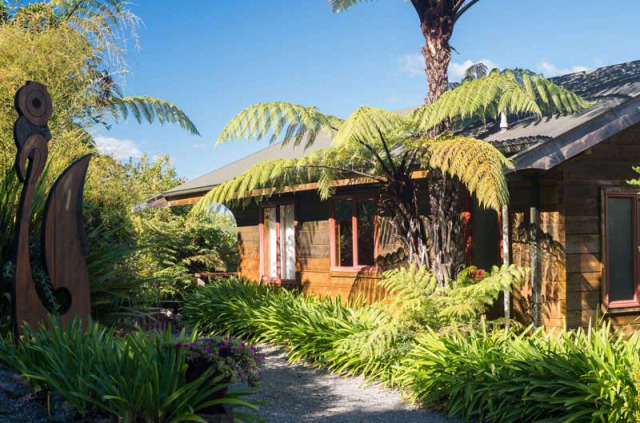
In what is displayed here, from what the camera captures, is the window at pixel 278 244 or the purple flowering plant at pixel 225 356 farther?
the window at pixel 278 244

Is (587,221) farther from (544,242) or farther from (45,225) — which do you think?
(45,225)

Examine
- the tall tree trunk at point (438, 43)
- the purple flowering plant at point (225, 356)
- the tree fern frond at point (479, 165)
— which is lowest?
the purple flowering plant at point (225, 356)

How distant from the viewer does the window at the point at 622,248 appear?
9180 mm

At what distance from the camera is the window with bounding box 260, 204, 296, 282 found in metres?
14.1

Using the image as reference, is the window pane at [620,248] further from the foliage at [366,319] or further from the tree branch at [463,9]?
the tree branch at [463,9]

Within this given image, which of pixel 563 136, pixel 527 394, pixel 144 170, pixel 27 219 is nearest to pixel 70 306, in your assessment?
pixel 27 219

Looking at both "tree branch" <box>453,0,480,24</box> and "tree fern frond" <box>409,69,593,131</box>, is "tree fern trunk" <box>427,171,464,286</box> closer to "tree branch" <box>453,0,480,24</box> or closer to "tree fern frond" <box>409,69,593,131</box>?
"tree fern frond" <box>409,69,593,131</box>

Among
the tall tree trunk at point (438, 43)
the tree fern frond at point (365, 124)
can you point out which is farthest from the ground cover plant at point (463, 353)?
the tall tree trunk at point (438, 43)

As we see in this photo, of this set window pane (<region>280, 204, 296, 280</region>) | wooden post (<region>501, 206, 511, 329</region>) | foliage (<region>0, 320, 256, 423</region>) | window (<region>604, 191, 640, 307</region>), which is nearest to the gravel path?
foliage (<region>0, 320, 256, 423</region>)

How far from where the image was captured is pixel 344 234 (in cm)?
1245

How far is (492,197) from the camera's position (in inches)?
292

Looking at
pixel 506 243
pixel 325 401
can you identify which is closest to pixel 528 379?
pixel 325 401

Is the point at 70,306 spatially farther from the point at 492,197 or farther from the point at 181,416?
the point at 492,197

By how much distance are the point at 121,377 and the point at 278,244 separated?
9.62 m
